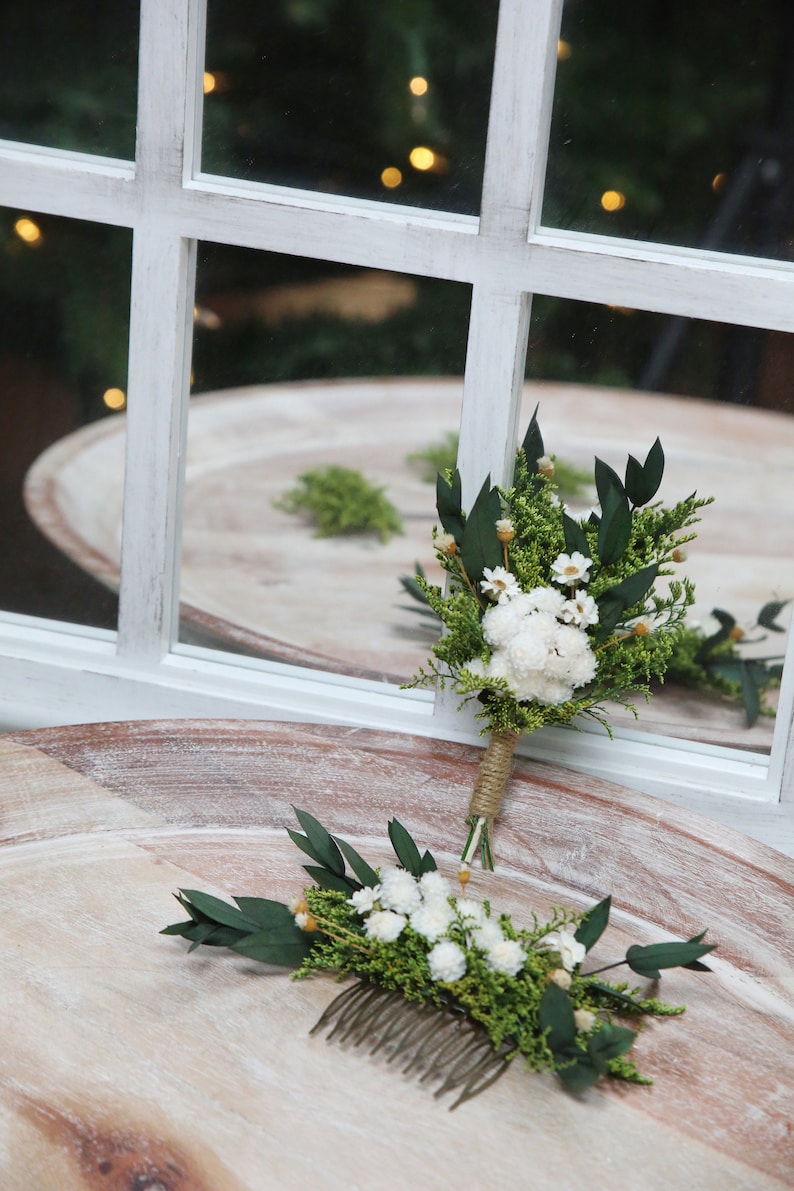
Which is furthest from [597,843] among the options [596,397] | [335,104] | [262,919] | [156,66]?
[596,397]

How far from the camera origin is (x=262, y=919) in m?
0.90

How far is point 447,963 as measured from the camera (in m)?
0.82

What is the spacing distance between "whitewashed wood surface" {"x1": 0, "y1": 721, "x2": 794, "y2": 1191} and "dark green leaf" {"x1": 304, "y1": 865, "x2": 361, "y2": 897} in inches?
1.5

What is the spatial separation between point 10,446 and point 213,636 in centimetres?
44

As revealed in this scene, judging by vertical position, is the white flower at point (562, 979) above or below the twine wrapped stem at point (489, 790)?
below

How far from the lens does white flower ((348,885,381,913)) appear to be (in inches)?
34.7

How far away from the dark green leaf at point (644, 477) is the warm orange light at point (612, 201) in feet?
0.94

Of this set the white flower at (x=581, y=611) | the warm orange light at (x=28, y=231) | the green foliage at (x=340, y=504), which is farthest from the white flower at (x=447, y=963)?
the green foliage at (x=340, y=504)

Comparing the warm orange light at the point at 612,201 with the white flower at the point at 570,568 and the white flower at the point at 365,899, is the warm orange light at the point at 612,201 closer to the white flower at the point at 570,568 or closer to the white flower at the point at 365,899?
the white flower at the point at 570,568

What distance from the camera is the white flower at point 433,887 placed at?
0.88 m

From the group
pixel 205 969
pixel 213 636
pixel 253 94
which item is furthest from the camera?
pixel 213 636

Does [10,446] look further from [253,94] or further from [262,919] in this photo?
[262,919]

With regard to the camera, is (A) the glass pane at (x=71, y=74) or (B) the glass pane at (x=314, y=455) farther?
(B) the glass pane at (x=314, y=455)

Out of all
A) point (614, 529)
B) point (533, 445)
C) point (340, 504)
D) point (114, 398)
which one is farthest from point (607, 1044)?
point (340, 504)
